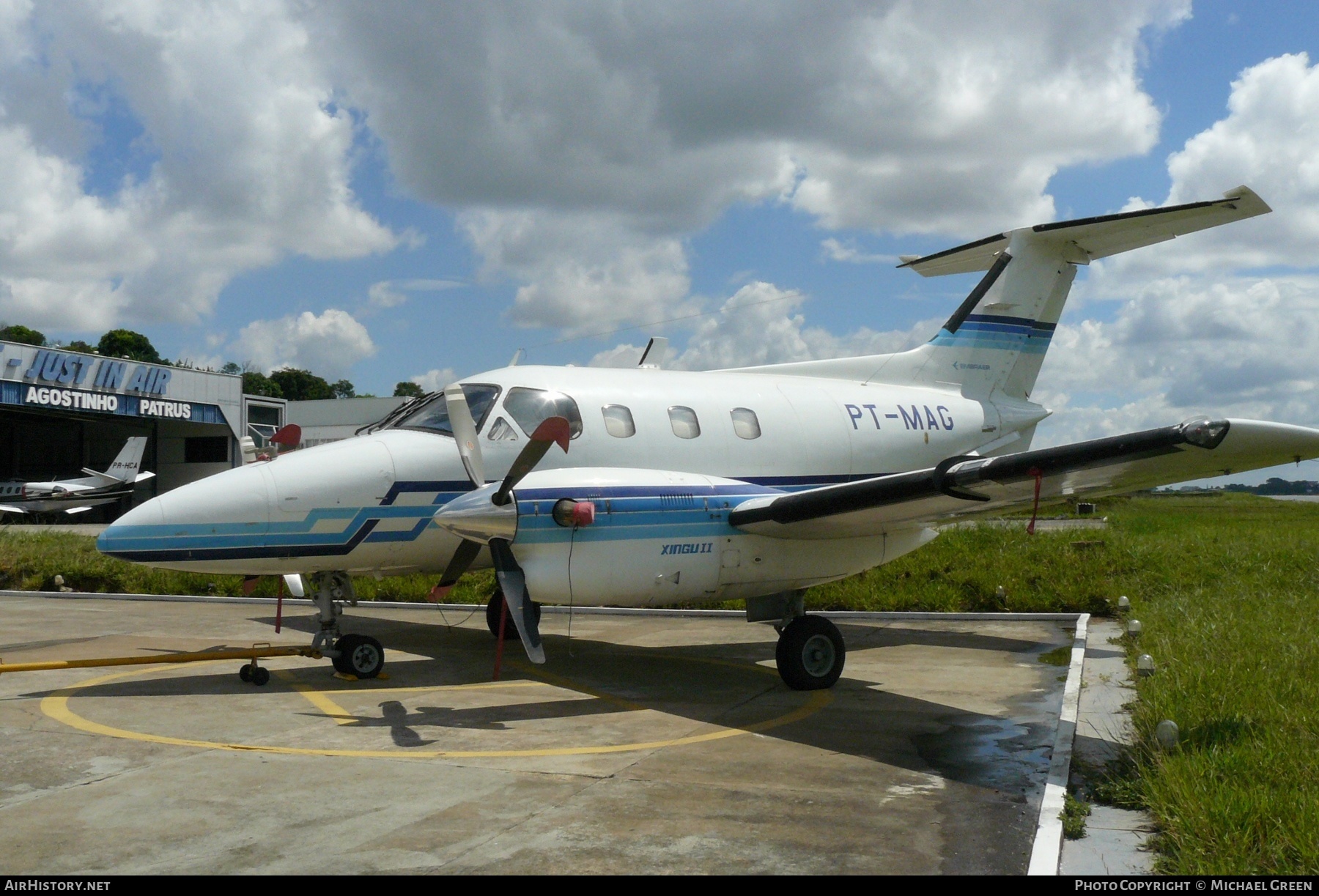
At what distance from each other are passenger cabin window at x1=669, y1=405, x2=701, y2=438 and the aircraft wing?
1.79 metres

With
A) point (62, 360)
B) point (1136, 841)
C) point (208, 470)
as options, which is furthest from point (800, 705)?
point (208, 470)

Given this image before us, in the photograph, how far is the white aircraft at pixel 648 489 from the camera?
800 cm

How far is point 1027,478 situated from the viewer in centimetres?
740

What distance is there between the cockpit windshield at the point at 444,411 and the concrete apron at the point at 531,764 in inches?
95.1

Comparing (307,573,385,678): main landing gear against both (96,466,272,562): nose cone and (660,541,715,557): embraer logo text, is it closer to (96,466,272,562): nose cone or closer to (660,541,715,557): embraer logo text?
(96,466,272,562): nose cone

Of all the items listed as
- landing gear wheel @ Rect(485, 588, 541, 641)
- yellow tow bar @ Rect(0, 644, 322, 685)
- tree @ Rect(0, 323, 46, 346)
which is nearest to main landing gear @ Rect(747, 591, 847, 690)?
landing gear wheel @ Rect(485, 588, 541, 641)

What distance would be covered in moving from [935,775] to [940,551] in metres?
11.9

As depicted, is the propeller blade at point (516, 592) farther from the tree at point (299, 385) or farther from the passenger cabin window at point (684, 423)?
the tree at point (299, 385)

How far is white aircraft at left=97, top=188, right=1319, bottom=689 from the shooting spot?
26.2ft

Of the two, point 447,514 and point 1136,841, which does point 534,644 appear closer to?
point 447,514

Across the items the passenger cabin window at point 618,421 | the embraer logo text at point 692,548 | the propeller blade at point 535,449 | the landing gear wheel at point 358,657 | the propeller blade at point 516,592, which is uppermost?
the passenger cabin window at point 618,421

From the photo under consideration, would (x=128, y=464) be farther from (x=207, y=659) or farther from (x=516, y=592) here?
(x=516, y=592)


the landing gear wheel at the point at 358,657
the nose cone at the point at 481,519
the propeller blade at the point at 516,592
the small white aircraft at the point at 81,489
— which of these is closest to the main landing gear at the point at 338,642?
the landing gear wheel at the point at 358,657

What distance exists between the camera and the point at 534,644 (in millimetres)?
8062
